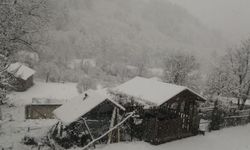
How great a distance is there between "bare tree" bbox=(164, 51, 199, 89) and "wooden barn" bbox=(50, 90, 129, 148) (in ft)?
75.2

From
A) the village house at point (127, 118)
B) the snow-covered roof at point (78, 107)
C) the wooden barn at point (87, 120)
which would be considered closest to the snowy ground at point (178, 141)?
the village house at point (127, 118)

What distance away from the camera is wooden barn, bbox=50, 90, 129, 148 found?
17.7 m

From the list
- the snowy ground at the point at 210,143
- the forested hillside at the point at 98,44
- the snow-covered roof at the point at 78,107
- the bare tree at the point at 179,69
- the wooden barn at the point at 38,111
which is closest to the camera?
the snow-covered roof at the point at 78,107

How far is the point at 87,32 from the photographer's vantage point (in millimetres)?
158250

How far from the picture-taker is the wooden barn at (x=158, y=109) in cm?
1920

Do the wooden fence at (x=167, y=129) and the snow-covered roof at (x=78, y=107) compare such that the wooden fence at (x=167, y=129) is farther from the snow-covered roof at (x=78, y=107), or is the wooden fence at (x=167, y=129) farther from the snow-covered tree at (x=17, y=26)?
the snow-covered tree at (x=17, y=26)

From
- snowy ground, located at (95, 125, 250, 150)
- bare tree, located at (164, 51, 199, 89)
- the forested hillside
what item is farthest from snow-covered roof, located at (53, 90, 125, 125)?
the forested hillside

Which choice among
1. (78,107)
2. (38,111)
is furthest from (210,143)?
(38,111)

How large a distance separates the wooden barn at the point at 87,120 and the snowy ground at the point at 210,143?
4.00ft

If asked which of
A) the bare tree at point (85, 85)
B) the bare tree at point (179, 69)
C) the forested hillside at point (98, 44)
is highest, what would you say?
the forested hillside at point (98, 44)

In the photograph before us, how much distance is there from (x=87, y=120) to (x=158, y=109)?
650 centimetres

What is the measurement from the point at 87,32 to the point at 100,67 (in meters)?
51.3

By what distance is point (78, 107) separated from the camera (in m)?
18.5

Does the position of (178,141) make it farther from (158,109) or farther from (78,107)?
(78,107)
